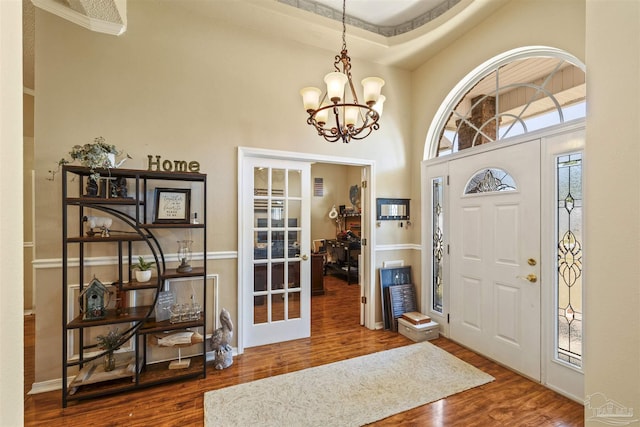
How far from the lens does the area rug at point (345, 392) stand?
2.03 metres

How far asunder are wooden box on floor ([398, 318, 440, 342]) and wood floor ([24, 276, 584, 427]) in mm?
279

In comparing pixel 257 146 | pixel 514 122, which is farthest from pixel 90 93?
pixel 514 122

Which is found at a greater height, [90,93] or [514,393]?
[90,93]

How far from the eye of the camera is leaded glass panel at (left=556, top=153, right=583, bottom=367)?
2.25 m

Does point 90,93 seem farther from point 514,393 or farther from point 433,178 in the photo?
point 514,393

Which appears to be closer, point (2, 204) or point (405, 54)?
Answer: point (2, 204)

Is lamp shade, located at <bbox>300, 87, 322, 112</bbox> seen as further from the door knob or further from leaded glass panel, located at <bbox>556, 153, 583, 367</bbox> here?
the door knob

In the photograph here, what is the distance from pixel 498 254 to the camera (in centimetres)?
283

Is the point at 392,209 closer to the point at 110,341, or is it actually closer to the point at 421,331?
the point at 421,331

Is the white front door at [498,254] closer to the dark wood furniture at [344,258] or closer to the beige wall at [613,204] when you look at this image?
the beige wall at [613,204]

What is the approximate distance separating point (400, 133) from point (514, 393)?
3096 millimetres

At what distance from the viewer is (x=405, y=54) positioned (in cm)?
351

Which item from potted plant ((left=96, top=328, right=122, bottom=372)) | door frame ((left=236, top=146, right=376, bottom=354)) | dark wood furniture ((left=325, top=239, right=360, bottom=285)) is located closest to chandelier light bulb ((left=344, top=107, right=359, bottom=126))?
door frame ((left=236, top=146, right=376, bottom=354))

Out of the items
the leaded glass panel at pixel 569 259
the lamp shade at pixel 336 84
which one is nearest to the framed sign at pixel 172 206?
the lamp shade at pixel 336 84
